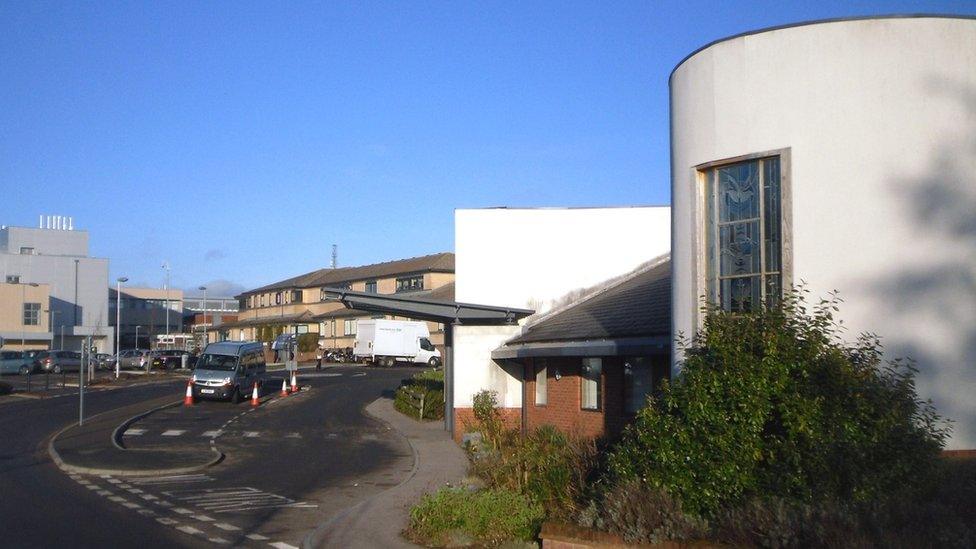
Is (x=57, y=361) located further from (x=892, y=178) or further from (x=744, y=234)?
(x=892, y=178)

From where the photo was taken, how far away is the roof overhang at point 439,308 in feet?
79.6

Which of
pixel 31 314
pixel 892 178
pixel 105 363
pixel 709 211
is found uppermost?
pixel 892 178

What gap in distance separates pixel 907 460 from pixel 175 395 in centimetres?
3665

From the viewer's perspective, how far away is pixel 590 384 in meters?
21.6

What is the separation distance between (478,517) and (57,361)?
5844 centimetres

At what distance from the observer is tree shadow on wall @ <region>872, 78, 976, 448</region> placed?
420 inches

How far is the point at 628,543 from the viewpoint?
9.38 metres

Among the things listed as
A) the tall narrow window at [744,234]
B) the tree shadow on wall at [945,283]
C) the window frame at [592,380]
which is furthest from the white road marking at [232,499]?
the tree shadow on wall at [945,283]

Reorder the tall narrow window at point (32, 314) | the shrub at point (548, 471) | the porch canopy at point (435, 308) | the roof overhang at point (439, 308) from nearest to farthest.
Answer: the shrub at point (548, 471) < the porch canopy at point (435, 308) < the roof overhang at point (439, 308) < the tall narrow window at point (32, 314)

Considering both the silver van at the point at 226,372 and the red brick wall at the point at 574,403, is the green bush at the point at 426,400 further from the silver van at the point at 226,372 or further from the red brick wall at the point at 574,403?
the red brick wall at the point at 574,403

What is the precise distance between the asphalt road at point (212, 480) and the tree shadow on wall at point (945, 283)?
25.9ft

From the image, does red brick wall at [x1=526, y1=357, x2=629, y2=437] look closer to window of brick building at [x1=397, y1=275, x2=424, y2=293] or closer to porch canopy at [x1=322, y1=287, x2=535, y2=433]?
porch canopy at [x1=322, y1=287, x2=535, y2=433]

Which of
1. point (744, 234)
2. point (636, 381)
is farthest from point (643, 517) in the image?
point (636, 381)

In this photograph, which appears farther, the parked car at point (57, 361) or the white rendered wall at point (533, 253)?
the parked car at point (57, 361)
